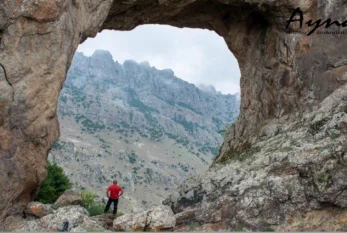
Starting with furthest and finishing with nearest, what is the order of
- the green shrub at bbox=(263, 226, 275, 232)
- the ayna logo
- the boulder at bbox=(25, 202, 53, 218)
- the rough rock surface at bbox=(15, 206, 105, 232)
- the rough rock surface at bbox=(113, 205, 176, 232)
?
the ayna logo, the boulder at bbox=(25, 202, 53, 218), the rough rock surface at bbox=(113, 205, 176, 232), the rough rock surface at bbox=(15, 206, 105, 232), the green shrub at bbox=(263, 226, 275, 232)

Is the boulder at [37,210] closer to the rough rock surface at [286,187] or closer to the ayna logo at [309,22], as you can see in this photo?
the rough rock surface at [286,187]

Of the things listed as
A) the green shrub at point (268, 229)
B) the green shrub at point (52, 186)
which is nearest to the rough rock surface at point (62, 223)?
the green shrub at point (268, 229)

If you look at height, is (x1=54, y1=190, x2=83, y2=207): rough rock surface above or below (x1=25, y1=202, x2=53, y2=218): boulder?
below

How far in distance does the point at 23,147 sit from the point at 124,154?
13048 centimetres

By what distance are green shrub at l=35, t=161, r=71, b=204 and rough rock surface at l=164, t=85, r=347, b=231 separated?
59.1 ft

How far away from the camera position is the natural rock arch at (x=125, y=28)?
50.1 ft

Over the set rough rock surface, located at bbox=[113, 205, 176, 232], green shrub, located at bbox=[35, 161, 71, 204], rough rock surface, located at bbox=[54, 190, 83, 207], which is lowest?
green shrub, located at bbox=[35, 161, 71, 204]

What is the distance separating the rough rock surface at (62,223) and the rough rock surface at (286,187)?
3.96 meters

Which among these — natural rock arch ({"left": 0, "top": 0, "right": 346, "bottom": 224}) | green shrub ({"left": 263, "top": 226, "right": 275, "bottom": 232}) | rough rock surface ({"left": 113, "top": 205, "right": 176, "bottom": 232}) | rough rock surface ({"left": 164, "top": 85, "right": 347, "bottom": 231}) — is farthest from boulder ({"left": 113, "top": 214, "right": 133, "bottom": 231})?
green shrub ({"left": 263, "top": 226, "right": 275, "bottom": 232})

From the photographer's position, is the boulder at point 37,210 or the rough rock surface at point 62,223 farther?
the boulder at point 37,210

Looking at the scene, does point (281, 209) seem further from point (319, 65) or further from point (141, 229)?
point (319, 65)

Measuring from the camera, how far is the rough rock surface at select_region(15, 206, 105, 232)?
1501 centimetres

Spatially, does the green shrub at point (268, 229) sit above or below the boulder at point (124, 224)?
above

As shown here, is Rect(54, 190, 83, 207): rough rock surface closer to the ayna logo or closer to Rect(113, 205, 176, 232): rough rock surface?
Rect(113, 205, 176, 232): rough rock surface
